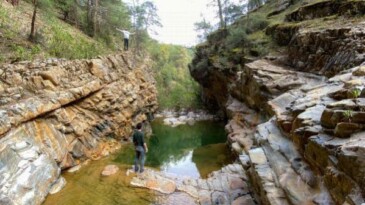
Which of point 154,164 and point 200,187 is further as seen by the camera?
point 154,164

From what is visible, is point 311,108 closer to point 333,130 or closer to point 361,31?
point 333,130

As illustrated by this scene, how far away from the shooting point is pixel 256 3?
121 ft

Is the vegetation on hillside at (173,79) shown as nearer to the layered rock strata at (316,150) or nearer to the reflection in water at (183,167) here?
the reflection in water at (183,167)

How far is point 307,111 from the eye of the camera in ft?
23.8

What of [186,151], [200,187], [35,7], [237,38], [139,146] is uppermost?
[35,7]

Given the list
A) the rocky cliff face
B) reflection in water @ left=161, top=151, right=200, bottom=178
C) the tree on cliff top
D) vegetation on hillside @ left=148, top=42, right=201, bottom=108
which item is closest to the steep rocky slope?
reflection in water @ left=161, top=151, right=200, bottom=178

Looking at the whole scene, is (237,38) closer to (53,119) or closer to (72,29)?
(72,29)

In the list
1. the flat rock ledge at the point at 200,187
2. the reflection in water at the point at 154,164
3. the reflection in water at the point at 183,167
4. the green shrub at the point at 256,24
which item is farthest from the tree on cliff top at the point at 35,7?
the green shrub at the point at 256,24

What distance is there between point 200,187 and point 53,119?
21.4 feet

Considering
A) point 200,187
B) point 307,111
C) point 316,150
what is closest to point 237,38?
point 200,187

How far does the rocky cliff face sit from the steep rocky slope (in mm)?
6648

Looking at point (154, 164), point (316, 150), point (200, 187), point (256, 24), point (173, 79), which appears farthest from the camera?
point (173, 79)

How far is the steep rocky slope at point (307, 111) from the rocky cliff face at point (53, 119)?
21.8 feet

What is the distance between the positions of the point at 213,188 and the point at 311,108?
187 inches
